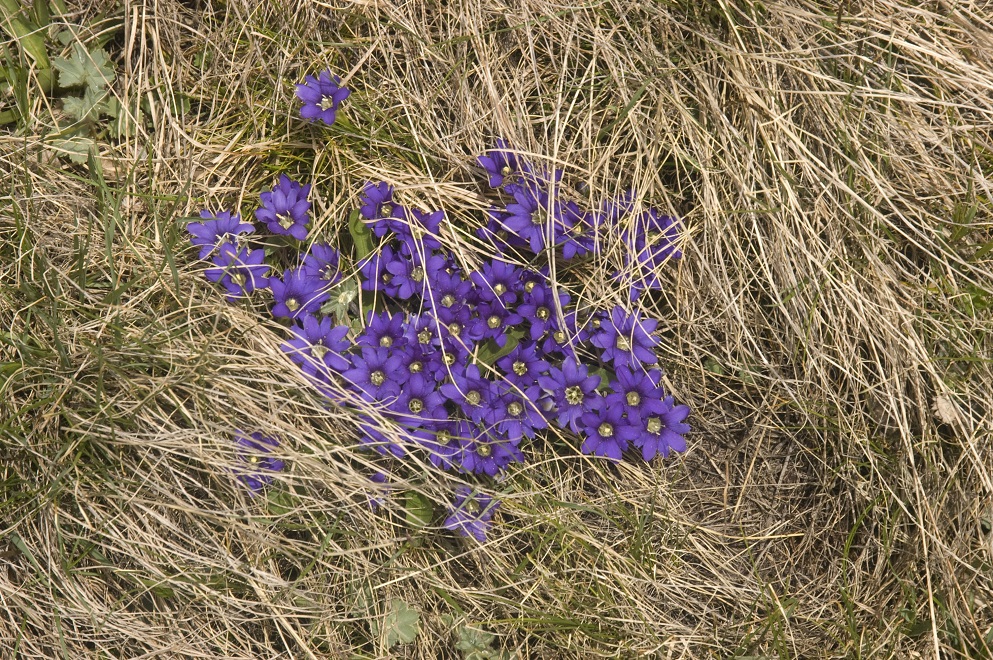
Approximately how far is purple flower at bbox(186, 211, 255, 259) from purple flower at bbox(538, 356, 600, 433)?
1.07 metres

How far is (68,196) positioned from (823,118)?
2459 millimetres

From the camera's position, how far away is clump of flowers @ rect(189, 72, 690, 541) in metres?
2.28

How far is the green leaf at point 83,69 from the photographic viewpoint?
2471 mm

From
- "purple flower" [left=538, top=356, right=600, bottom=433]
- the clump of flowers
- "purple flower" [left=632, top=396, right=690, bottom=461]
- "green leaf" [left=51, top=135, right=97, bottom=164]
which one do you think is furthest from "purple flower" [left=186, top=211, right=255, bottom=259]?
"purple flower" [left=632, top=396, right=690, bottom=461]

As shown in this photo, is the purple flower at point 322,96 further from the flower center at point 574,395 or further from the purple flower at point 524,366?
the flower center at point 574,395

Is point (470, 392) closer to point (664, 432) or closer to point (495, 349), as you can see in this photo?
point (495, 349)

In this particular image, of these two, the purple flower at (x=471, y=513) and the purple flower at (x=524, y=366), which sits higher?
the purple flower at (x=524, y=366)

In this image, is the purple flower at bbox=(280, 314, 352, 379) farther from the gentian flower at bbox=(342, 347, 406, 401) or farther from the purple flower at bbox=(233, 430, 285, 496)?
the purple flower at bbox=(233, 430, 285, 496)

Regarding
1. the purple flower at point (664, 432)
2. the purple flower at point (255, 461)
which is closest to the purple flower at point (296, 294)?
the purple flower at point (255, 461)

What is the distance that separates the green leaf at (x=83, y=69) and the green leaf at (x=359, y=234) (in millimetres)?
972

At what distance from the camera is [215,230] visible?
236 centimetres

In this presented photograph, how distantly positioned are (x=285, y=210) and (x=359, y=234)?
0.24 metres

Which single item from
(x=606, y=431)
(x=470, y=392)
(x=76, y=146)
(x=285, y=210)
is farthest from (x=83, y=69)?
(x=606, y=431)

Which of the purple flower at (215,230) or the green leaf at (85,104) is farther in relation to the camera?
the green leaf at (85,104)
